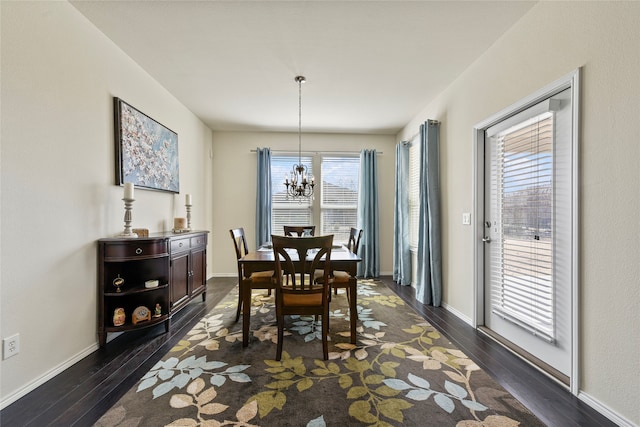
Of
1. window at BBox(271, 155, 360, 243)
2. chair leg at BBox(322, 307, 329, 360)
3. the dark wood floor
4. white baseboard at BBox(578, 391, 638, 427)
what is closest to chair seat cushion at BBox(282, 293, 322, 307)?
chair leg at BBox(322, 307, 329, 360)

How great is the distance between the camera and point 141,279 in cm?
261

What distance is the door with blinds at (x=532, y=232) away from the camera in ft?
6.06

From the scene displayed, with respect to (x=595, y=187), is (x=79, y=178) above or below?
above

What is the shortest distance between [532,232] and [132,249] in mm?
3316

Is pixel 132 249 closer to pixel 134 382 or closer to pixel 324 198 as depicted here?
pixel 134 382

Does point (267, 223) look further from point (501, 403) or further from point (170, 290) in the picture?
point (501, 403)

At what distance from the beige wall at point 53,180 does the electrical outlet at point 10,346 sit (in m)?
0.03

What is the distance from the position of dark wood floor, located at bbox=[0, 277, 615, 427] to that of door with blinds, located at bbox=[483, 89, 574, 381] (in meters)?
0.20

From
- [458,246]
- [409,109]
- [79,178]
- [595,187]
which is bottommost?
[458,246]

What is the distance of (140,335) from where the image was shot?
101 inches

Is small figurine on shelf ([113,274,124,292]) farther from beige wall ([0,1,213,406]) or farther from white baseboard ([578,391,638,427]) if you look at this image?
white baseboard ([578,391,638,427])

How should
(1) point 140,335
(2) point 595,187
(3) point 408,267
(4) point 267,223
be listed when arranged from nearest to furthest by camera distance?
(2) point 595,187 < (1) point 140,335 < (3) point 408,267 < (4) point 267,223

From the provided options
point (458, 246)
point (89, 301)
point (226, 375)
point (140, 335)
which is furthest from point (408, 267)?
point (89, 301)

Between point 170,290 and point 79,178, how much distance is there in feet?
4.07
